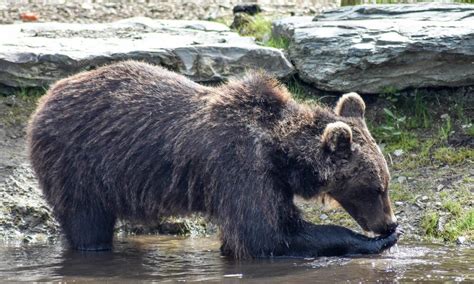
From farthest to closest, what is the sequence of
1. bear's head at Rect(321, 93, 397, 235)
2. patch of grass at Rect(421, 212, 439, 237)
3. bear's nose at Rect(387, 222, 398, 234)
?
patch of grass at Rect(421, 212, 439, 237)
bear's nose at Rect(387, 222, 398, 234)
bear's head at Rect(321, 93, 397, 235)

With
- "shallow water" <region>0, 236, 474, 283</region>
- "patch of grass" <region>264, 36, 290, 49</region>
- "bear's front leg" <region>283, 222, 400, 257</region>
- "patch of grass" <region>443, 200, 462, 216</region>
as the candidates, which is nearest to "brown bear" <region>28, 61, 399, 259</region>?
"bear's front leg" <region>283, 222, 400, 257</region>

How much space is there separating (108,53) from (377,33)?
9.05 feet

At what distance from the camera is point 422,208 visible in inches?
391

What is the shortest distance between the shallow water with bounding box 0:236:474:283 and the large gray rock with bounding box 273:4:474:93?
2408 mm

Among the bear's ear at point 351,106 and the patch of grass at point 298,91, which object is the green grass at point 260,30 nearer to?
the patch of grass at point 298,91

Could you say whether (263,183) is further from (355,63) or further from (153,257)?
(355,63)

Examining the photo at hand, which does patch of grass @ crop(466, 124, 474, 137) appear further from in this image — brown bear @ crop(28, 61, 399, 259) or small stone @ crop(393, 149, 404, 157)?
brown bear @ crop(28, 61, 399, 259)

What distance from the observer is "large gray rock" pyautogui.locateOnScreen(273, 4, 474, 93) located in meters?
10.9

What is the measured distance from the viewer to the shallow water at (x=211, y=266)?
313 inches

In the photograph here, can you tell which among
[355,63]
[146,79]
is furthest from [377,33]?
[146,79]

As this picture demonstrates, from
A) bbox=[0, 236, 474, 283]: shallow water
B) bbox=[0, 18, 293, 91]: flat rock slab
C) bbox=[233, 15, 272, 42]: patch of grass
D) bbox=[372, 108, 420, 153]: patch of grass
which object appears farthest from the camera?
bbox=[233, 15, 272, 42]: patch of grass

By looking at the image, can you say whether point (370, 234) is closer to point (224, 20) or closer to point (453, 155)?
point (453, 155)

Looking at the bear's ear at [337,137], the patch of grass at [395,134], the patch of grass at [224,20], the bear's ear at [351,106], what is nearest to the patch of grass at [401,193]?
the patch of grass at [395,134]

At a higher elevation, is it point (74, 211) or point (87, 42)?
point (87, 42)
